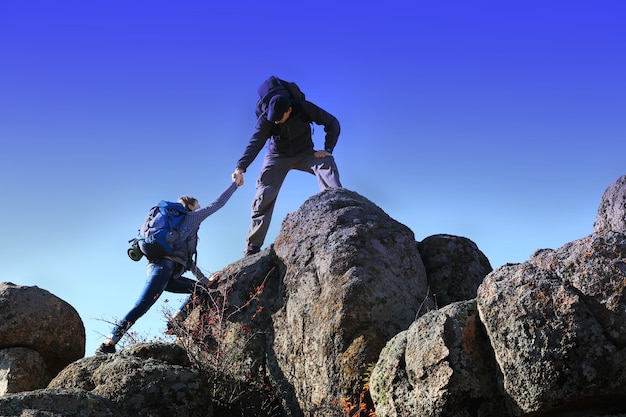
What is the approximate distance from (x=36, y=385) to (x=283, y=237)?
15.2 feet

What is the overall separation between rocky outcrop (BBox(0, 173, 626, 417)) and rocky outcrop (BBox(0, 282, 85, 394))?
8.35 ft

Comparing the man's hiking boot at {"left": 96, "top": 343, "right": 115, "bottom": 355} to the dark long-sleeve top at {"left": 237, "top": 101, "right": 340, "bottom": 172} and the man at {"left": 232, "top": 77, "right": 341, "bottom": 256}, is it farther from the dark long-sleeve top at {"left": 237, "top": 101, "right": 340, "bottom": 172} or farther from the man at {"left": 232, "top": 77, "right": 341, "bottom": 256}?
the dark long-sleeve top at {"left": 237, "top": 101, "right": 340, "bottom": 172}

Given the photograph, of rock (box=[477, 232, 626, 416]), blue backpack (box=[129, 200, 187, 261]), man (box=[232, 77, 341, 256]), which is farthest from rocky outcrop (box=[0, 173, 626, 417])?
man (box=[232, 77, 341, 256])

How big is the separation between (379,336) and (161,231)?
4.25m

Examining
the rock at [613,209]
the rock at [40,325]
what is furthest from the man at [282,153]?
the rock at [613,209]

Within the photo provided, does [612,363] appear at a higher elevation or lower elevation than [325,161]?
lower

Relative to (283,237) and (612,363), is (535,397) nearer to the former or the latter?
(612,363)

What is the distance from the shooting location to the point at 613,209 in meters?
8.86

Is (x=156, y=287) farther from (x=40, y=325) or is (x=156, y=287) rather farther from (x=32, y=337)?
(x=32, y=337)

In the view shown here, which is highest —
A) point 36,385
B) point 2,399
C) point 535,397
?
point 36,385

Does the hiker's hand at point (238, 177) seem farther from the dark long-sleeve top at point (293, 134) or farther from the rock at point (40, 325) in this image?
the rock at point (40, 325)

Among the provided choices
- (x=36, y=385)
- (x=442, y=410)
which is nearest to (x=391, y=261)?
(x=442, y=410)

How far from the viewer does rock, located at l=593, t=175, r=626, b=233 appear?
28.6 feet

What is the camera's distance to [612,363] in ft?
20.3
